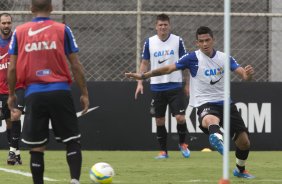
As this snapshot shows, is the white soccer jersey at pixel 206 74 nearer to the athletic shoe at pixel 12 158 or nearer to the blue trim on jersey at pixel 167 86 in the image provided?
the athletic shoe at pixel 12 158

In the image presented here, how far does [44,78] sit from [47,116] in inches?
15.6

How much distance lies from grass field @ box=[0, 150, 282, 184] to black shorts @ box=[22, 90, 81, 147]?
148cm

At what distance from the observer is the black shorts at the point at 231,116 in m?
10.9

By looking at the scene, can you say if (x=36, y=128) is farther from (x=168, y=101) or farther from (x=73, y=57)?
(x=168, y=101)

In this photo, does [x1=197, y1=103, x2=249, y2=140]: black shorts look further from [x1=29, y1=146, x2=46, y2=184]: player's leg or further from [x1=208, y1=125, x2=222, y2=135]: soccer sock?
[x1=29, y1=146, x2=46, y2=184]: player's leg

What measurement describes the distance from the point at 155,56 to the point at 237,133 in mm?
4057

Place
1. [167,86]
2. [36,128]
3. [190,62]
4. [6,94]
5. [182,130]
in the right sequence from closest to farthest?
[36,128] < [190,62] < [6,94] < [167,86] < [182,130]

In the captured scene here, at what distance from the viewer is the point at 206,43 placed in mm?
11133

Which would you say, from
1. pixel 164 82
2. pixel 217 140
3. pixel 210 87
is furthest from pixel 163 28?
pixel 217 140

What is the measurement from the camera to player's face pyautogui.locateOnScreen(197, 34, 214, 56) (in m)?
11.0

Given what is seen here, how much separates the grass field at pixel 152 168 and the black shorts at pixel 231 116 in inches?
23.0

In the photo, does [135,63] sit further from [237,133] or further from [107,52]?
[237,133]

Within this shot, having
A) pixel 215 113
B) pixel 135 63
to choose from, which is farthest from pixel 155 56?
pixel 215 113

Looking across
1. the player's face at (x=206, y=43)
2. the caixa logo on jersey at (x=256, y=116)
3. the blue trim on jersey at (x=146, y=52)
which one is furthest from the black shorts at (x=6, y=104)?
the caixa logo on jersey at (x=256, y=116)
